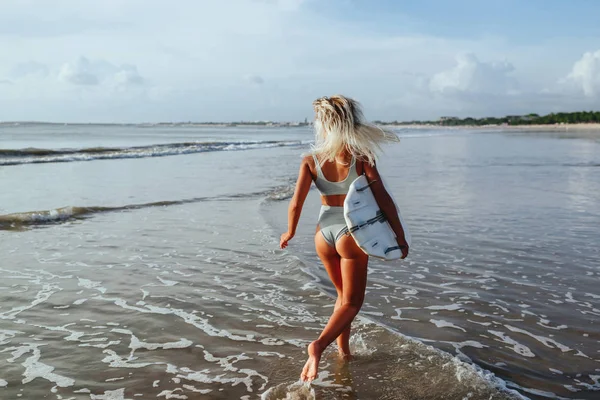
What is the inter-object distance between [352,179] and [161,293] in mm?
3420

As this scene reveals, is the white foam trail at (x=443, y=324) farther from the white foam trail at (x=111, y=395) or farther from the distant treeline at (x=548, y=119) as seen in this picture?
the distant treeline at (x=548, y=119)

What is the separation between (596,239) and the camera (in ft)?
29.5

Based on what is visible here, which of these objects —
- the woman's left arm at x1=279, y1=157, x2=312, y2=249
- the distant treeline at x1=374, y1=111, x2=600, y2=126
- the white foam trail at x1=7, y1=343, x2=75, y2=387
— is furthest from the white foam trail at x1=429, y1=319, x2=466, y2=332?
the distant treeline at x1=374, y1=111, x2=600, y2=126

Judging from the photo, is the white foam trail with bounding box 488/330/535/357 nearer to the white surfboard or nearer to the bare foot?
the white surfboard

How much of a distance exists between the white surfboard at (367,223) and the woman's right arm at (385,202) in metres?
0.03

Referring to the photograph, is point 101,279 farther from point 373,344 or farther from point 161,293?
point 373,344

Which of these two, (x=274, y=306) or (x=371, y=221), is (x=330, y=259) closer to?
(x=371, y=221)

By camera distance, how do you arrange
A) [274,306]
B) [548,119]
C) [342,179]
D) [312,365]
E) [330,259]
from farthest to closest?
[548,119] → [274,306] → [330,259] → [342,179] → [312,365]

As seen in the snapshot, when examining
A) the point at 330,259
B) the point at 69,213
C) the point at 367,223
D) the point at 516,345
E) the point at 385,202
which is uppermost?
the point at 385,202

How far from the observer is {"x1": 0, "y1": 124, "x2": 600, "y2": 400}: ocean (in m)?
4.23

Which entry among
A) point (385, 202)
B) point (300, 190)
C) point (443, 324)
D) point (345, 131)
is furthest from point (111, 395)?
point (443, 324)

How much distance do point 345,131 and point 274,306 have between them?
275 cm

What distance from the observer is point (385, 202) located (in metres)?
4.14

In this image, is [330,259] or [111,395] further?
[330,259]
